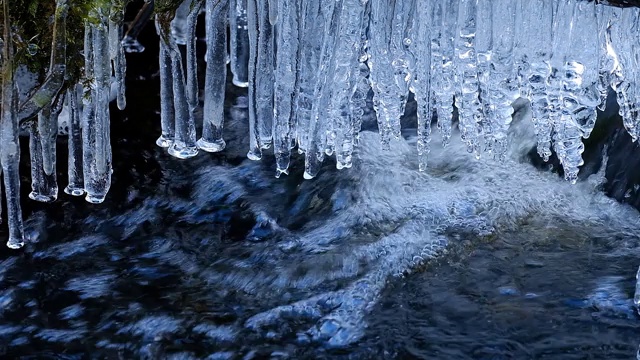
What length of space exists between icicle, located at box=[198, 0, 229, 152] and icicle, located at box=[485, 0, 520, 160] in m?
1.13

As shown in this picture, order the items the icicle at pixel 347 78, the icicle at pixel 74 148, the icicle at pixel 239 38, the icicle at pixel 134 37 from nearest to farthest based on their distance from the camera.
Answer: the icicle at pixel 347 78 < the icicle at pixel 74 148 < the icicle at pixel 239 38 < the icicle at pixel 134 37

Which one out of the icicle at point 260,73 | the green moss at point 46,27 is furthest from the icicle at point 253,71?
the green moss at point 46,27

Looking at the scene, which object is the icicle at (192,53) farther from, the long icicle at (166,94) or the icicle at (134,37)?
the icicle at (134,37)

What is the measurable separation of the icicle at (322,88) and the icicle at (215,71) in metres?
0.42

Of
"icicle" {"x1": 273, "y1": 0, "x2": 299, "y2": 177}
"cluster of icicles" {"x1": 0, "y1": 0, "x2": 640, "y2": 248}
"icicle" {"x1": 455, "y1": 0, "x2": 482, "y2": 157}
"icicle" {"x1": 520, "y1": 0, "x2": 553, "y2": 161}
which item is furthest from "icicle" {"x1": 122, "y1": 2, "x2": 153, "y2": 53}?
"icicle" {"x1": 520, "y1": 0, "x2": 553, "y2": 161}

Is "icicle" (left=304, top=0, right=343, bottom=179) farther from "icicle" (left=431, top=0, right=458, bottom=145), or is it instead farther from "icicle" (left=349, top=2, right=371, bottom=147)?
"icicle" (left=431, top=0, right=458, bottom=145)

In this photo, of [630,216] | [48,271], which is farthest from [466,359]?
[48,271]

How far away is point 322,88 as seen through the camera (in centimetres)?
377

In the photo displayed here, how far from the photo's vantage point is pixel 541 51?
3.52m

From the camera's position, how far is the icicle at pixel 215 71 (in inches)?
149

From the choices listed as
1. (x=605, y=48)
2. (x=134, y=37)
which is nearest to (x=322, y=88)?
(x=605, y=48)

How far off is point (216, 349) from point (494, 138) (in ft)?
4.76

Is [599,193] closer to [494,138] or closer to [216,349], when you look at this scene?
[494,138]

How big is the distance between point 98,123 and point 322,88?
0.95 m
